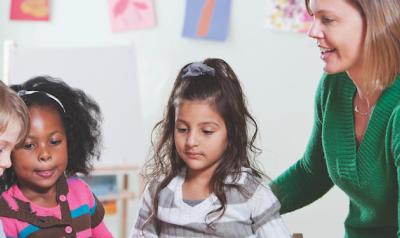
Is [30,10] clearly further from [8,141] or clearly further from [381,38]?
[381,38]

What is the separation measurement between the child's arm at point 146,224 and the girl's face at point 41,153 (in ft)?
0.59

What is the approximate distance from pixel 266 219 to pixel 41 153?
0.45m

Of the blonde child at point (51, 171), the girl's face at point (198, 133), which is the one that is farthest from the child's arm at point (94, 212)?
the girl's face at point (198, 133)

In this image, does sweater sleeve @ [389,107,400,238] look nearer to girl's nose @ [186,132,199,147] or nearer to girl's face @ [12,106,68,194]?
girl's nose @ [186,132,199,147]

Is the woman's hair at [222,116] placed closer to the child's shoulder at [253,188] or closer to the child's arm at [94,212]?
the child's shoulder at [253,188]

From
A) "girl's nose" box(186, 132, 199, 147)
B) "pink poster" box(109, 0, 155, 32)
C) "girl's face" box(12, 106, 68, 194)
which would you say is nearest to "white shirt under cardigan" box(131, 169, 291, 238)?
"girl's nose" box(186, 132, 199, 147)

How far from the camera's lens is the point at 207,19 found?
2939 mm

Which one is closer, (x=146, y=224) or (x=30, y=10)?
(x=146, y=224)

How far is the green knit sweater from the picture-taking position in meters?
1.26

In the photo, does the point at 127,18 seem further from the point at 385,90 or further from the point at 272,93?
the point at 385,90

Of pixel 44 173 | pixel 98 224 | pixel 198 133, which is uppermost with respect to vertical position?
pixel 198 133

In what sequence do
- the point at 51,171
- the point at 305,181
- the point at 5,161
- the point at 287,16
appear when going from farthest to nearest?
the point at 287,16
the point at 305,181
the point at 51,171
the point at 5,161

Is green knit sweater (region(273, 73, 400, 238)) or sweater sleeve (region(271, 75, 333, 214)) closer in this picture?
green knit sweater (region(273, 73, 400, 238))

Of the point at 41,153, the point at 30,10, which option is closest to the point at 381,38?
the point at 41,153
